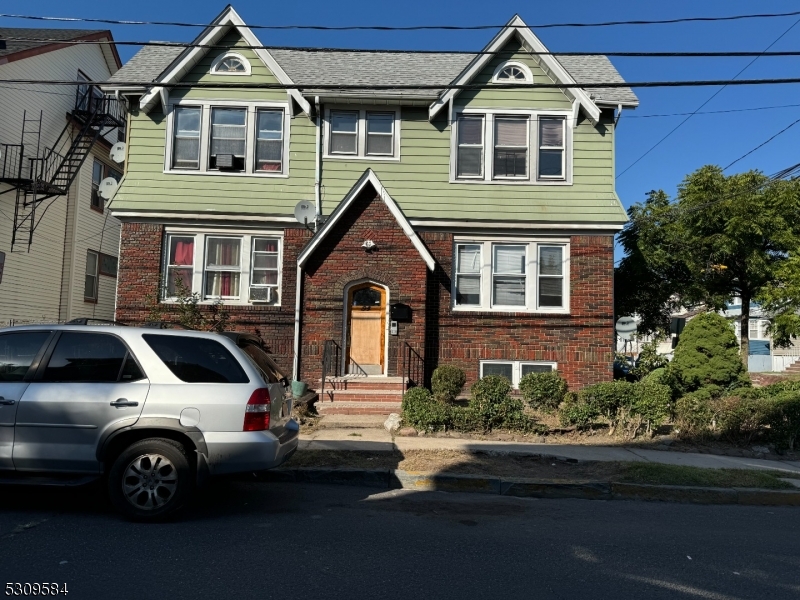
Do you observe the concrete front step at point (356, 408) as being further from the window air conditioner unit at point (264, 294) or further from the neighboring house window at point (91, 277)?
the neighboring house window at point (91, 277)

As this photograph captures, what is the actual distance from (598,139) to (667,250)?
7468 mm

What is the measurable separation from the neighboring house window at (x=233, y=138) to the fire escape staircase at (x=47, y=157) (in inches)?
146

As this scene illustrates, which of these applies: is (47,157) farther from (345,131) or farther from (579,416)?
(579,416)

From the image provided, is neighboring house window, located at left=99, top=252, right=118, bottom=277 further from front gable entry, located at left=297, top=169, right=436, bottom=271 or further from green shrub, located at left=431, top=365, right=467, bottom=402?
green shrub, located at left=431, top=365, right=467, bottom=402

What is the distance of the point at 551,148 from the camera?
598 inches

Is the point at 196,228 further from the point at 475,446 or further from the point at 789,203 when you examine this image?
the point at 789,203

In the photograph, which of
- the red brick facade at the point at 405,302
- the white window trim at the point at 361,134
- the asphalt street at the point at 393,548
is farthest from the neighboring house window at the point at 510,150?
the asphalt street at the point at 393,548

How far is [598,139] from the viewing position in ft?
49.6

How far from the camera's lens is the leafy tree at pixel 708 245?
20359 mm

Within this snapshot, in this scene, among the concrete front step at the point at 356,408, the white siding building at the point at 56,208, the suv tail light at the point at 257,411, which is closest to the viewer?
the suv tail light at the point at 257,411

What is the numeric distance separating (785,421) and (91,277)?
2243 centimetres

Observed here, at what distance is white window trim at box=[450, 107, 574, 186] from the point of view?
15.1 meters

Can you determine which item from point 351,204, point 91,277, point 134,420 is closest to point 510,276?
point 351,204

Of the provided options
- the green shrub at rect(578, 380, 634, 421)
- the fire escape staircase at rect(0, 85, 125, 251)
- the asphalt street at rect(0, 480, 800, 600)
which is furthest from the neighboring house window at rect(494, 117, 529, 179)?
the fire escape staircase at rect(0, 85, 125, 251)
